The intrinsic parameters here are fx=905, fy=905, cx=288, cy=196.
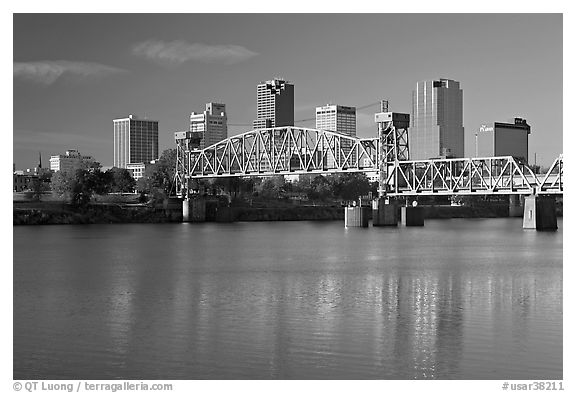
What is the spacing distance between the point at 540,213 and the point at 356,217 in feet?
72.1

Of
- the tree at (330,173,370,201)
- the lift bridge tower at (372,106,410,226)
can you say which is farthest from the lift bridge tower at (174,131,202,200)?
the lift bridge tower at (372,106,410,226)

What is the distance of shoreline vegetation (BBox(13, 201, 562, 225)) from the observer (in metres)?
109

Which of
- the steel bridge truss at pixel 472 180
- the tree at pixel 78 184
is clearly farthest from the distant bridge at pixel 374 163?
the tree at pixel 78 184

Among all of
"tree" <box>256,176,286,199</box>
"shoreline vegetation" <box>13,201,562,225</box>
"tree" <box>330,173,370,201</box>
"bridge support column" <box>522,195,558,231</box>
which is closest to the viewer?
"bridge support column" <box>522,195,558,231</box>

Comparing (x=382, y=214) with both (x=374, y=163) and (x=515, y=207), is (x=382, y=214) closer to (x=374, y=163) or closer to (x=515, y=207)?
(x=374, y=163)

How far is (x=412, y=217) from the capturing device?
352ft

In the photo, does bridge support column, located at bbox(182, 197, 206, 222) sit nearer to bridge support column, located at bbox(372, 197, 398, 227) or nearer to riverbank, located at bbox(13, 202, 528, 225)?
riverbank, located at bbox(13, 202, 528, 225)

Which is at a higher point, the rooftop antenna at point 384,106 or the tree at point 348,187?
the rooftop antenna at point 384,106

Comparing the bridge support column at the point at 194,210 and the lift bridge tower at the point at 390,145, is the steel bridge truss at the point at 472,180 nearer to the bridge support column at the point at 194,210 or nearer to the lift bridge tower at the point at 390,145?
the lift bridge tower at the point at 390,145

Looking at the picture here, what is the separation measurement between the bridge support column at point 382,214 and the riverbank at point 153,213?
102 ft

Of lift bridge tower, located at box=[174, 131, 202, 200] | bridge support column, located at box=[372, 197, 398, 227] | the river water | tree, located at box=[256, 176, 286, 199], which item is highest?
lift bridge tower, located at box=[174, 131, 202, 200]

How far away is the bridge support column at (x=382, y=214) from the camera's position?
343 ft

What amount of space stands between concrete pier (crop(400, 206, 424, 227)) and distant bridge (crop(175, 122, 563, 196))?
2.50 m
